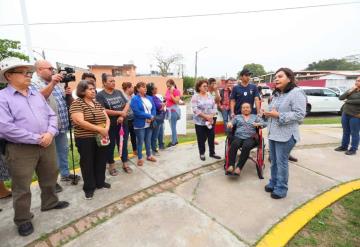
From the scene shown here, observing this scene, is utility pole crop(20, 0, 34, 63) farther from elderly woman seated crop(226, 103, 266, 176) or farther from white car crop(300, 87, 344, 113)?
white car crop(300, 87, 344, 113)

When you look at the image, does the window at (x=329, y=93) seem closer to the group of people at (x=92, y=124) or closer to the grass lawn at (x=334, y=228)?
the group of people at (x=92, y=124)

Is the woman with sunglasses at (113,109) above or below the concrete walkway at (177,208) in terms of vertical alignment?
above

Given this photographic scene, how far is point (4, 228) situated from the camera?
2.47m

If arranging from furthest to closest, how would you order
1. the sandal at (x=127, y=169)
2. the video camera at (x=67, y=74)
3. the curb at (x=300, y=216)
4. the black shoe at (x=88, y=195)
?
the sandal at (x=127, y=169) → the video camera at (x=67, y=74) → the black shoe at (x=88, y=195) → the curb at (x=300, y=216)

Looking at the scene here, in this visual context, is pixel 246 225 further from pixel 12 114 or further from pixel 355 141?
pixel 355 141

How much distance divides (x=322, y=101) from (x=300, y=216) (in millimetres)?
12879

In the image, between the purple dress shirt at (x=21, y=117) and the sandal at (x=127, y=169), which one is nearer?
the purple dress shirt at (x=21, y=117)

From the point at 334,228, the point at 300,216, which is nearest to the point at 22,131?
the point at 300,216

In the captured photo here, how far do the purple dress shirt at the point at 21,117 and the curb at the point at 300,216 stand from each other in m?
2.49

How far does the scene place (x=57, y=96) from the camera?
324 centimetres

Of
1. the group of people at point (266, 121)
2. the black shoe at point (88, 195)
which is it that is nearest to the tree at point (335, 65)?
the group of people at point (266, 121)

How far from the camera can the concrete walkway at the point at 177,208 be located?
2320mm

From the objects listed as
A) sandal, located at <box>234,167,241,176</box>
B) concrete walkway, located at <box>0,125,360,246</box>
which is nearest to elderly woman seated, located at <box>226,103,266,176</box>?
sandal, located at <box>234,167,241,176</box>

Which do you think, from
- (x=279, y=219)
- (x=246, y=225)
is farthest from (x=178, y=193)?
(x=279, y=219)
